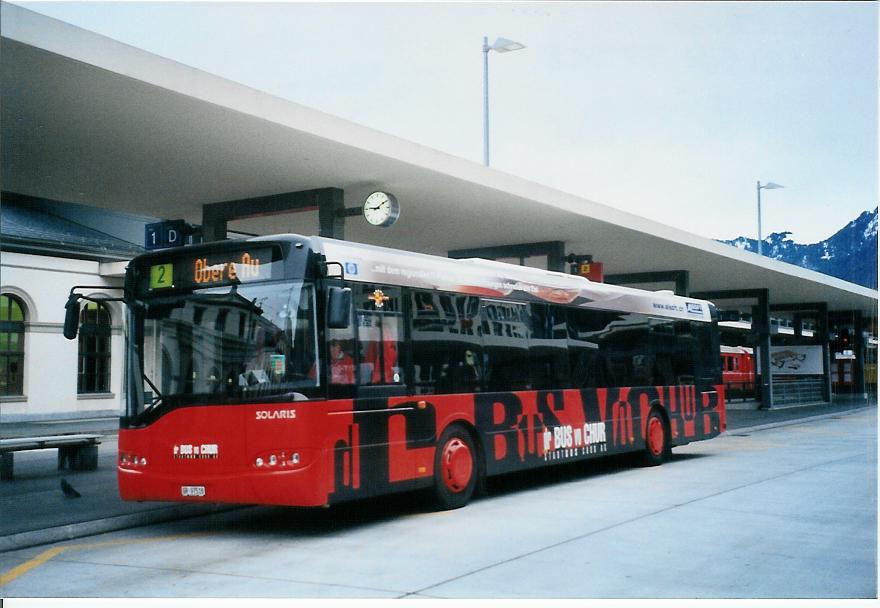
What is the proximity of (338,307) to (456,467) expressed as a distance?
3078mm

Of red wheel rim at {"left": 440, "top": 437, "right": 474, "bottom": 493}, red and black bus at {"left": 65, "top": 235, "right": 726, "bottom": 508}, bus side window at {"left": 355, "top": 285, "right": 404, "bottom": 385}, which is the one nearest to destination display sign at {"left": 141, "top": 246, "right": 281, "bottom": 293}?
red and black bus at {"left": 65, "top": 235, "right": 726, "bottom": 508}

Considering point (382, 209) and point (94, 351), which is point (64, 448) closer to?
point (382, 209)

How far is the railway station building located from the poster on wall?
14.2 feet

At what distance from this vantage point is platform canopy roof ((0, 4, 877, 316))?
1015cm

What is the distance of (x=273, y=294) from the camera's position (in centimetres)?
959

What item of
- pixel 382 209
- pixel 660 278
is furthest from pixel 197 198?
pixel 660 278

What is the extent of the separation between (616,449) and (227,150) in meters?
7.19

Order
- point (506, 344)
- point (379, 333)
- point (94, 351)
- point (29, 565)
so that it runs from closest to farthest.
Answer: point (29, 565) < point (379, 333) < point (506, 344) < point (94, 351)

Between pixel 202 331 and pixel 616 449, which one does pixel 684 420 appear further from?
pixel 202 331

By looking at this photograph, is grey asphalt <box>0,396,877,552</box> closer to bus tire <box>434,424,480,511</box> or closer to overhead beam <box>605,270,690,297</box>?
bus tire <box>434,424,480,511</box>

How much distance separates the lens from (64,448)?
15453mm

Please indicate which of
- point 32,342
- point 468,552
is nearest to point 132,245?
point 32,342

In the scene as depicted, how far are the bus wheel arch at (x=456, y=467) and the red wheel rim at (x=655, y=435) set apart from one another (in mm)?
5035

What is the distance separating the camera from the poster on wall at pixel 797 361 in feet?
133
